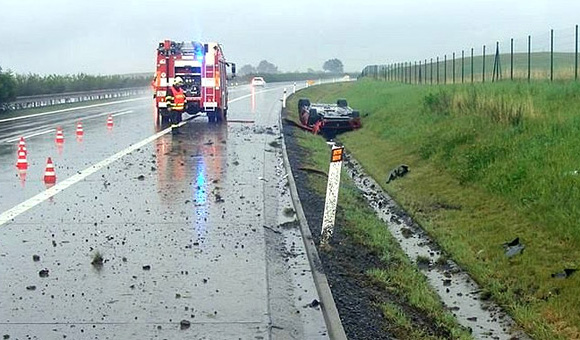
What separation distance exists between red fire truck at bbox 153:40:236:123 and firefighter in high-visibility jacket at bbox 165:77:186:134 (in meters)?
0.15

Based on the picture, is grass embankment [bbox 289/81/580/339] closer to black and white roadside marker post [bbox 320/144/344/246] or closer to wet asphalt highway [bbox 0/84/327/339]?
black and white roadside marker post [bbox 320/144/344/246]

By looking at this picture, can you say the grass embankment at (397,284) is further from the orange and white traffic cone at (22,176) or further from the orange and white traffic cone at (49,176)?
the orange and white traffic cone at (22,176)

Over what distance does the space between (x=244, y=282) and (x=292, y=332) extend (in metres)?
1.57

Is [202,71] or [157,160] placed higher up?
[202,71]

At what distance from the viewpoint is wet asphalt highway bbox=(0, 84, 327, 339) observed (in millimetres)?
7340

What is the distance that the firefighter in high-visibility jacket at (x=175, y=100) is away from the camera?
31.5 m

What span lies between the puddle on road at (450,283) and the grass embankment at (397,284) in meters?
0.15

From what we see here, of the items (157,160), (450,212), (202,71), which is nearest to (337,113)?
(202,71)

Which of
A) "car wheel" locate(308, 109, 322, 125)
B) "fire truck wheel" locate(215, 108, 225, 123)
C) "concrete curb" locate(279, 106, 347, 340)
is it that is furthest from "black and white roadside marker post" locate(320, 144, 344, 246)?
"fire truck wheel" locate(215, 108, 225, 123)

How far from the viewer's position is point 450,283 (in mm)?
10219

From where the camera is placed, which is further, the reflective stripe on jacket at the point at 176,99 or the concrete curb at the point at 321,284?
the reflective stripe on jacket at the point at 176,99

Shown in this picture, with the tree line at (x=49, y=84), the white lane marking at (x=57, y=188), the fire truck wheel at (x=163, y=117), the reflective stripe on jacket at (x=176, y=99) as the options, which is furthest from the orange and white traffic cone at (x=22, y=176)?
the tree line at (x=49, y=84)

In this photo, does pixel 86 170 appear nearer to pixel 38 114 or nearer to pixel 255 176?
pixel 255 176

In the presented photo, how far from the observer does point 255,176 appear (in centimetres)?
1675
